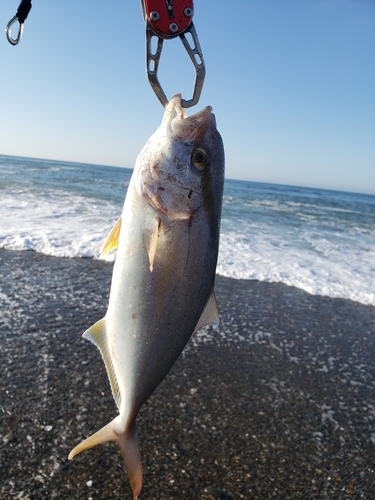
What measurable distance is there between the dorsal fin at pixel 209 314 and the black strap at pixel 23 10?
2.00 m

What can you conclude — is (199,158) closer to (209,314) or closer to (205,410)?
(209,314)

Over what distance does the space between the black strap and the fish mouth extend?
1.15 metres

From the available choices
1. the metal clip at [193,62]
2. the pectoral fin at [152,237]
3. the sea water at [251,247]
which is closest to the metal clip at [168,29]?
the metal clip at [193,62]

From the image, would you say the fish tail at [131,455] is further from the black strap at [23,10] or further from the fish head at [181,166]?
the black strap at [23,10]

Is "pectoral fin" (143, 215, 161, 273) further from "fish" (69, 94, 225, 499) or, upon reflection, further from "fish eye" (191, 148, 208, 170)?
"fish eye" (191, 148, 208, 170)

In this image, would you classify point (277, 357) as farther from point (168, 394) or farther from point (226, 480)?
point (226, 480)

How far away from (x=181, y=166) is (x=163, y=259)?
0.47 metres

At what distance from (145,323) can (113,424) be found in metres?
0.56

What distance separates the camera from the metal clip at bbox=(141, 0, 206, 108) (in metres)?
1.96

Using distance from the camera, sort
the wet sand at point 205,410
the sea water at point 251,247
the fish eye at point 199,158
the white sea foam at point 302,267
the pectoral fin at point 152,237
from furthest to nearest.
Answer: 1. the sea water at point 251,247
2. the white sea foam at point 302,267
3. the wet sand at point 205,410
4. the fish eye at point 199,158
5. the pectoral fin at point 152,237

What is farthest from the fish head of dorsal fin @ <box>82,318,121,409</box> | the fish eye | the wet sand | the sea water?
the sea water

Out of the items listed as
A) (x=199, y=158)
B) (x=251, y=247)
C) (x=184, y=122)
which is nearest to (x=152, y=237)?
(x=199, y=158)

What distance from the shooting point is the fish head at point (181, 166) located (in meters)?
1.93

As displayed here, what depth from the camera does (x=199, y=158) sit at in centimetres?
198
